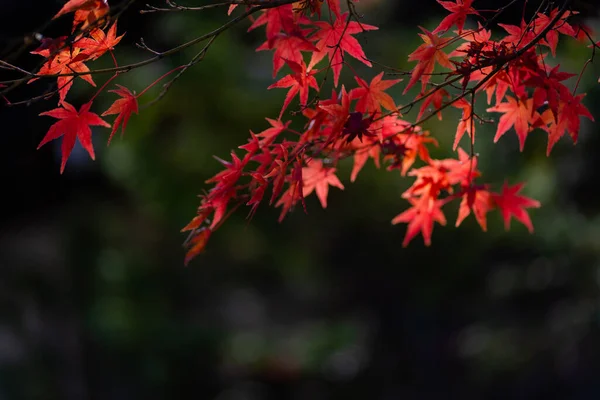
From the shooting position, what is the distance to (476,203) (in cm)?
121

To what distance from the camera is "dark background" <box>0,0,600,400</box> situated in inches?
125

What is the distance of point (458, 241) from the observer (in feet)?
11.7

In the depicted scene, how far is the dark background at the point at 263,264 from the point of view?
3.18 meters

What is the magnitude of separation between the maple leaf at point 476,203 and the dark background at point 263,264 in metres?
1.88

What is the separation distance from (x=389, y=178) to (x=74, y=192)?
7.33 feet

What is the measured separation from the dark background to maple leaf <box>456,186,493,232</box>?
1.88 meters

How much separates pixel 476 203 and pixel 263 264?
125 inches

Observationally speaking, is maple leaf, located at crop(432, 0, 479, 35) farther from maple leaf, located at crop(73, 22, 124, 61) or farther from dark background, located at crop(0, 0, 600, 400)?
dark background, located at crop(0, 0, 600, 400)

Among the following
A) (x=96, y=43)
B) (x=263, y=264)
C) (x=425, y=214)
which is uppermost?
(x=96, y=43)

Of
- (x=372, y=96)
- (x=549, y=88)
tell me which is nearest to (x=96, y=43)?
(x=372, y=96)

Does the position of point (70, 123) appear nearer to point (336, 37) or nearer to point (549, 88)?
point (336, 37)

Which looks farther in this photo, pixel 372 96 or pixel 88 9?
pixel 372 96

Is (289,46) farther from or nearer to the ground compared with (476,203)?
farther from the ground

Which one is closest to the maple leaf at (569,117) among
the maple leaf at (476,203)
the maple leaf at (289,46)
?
the maple leaf at (476,203)
